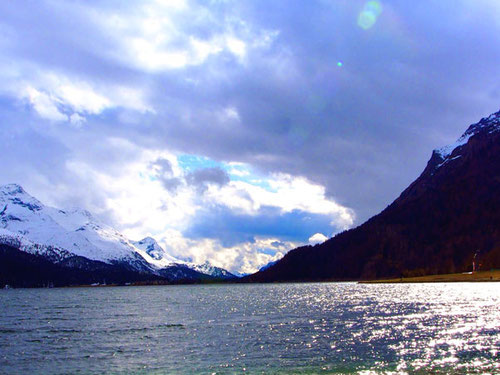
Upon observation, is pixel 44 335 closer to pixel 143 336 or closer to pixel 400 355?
pixel 143 336

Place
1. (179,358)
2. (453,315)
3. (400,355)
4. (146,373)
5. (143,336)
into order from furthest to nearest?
(453,315) → (143,336) → (179,358) → (400,355) → (146,373)

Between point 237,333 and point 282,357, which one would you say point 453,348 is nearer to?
point 282,357

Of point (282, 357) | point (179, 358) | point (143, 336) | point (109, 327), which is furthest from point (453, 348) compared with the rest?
point (109, 327)

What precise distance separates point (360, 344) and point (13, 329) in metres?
67.2

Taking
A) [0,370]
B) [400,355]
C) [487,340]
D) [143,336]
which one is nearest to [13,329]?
[143,336]

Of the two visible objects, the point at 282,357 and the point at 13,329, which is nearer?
the point at 282,357

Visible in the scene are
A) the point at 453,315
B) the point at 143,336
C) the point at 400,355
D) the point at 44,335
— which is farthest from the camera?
the point at 453,315

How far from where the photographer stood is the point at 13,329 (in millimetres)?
93062

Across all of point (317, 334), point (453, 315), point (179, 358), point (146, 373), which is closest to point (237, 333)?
point (317, 334)

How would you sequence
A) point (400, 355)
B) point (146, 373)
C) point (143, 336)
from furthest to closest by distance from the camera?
1. point (143, 336)
2. point (400, 355)
3. point (146, 373)

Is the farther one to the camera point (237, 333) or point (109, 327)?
point (109, 327)

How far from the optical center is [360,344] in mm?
61375

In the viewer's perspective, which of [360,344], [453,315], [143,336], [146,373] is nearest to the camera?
[146,373]

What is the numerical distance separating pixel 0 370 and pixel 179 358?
19496 mm
